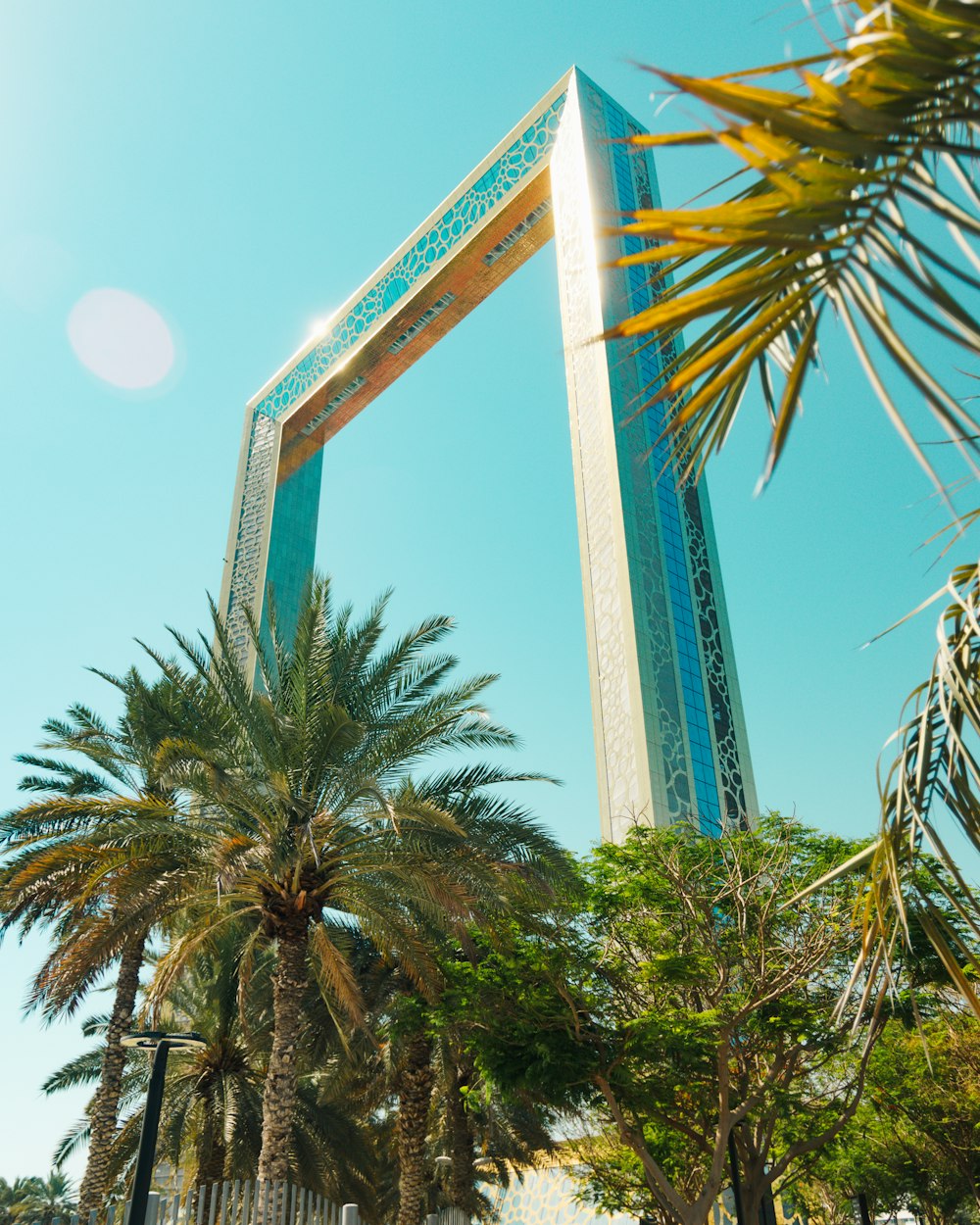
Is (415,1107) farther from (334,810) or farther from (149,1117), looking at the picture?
(149,1117)

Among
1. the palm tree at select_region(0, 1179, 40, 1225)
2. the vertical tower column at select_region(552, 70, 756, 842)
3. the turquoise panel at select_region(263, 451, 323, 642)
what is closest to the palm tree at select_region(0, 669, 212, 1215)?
the vertical tower column at select_region(552, 70, 756, 842)

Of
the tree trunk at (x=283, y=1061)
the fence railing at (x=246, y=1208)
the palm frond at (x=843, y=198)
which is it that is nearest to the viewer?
the palm frond at (x=843, y=198)

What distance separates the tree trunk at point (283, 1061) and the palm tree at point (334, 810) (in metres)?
0.02

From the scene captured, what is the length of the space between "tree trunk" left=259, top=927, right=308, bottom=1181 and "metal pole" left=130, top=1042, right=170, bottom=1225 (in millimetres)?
3173

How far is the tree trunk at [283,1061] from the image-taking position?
40.9ft

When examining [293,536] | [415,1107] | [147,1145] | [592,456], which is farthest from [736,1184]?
[293,536]

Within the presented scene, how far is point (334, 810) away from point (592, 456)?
15.4 m

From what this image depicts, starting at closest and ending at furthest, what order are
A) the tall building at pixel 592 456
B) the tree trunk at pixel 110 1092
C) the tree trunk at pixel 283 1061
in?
the tree trunk at pixel 283 1061 → the tree trunk at pixel 110 1092 → the tall building at pixel 592 456

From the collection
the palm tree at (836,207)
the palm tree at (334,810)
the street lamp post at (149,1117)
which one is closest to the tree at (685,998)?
the palm tree at (334,810)

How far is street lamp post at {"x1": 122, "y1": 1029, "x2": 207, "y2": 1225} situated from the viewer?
27.7 ft

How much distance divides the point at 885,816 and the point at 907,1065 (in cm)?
2030

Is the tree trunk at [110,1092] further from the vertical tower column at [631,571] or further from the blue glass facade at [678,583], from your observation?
the blue glass facade at [678,583]

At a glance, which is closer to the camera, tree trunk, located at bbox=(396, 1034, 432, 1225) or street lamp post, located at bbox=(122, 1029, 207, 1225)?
street lamp post, located at bbox=(122, 1029, 207, 1225)

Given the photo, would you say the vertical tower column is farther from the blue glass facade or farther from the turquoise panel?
the turquoise panel
